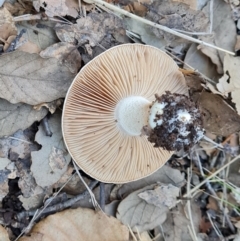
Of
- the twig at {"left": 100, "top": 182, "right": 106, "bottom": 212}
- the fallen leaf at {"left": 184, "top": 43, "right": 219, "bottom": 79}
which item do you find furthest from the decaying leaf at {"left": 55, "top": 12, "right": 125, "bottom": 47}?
the twig at {"left": 100, "top": 182, "right": 106, "bottom": 212}

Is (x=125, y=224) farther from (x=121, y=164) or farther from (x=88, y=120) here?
(x=88, y=120)

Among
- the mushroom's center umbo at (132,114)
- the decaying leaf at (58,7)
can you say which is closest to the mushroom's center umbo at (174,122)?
the mushroom's center umbo at (132,114)

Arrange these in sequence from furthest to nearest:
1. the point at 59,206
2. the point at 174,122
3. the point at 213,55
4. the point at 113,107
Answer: the point at 213,55, the point at 59,206, the point at 113,107, the point at 174,122

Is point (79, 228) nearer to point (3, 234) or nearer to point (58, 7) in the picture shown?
point (3, 234)

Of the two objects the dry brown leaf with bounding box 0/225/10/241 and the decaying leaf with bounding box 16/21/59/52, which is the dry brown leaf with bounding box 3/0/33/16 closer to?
the decaying leaf with bounding box 16/21/59/52

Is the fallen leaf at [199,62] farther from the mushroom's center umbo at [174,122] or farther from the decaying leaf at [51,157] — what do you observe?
the decaying leaf at [51,157]

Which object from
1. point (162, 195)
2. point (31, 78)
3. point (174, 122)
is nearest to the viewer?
point (174, 122)

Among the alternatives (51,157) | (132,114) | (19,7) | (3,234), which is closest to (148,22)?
(132,114)
